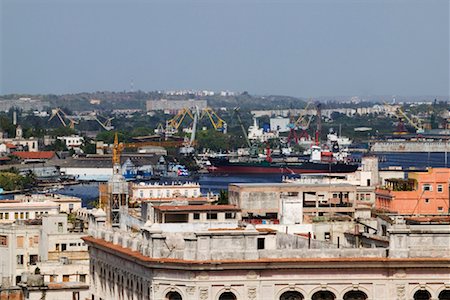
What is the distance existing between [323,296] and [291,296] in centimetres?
62

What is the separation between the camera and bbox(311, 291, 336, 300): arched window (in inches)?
1366

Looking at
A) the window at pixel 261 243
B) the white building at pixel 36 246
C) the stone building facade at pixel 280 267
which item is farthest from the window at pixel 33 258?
the window at pixel 261 243

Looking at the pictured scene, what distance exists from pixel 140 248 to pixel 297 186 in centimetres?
3161

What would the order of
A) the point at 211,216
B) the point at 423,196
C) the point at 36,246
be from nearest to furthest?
1. the point at 211,216
2. the point at 36,246
3. the point at 423,196

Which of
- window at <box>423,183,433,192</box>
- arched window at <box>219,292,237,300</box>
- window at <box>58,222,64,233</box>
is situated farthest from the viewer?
window at <box>423,183,433,192</box>

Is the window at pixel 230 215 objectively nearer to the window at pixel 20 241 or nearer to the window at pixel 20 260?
the window at pixel 20 260

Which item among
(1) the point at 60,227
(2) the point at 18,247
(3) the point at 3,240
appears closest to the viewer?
(2) the point at 18,247

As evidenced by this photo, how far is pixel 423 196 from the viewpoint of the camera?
64.7m

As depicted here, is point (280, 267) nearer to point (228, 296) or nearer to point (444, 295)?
point (228, 296)

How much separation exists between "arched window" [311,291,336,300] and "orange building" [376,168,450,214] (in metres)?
28.0

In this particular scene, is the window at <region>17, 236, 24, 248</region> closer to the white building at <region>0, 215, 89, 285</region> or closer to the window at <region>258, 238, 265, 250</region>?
the white building at <region>0, 215, 89, 285</region>

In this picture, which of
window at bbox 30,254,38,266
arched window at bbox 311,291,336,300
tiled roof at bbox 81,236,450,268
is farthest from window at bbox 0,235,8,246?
arched window at bbox 311,291,336,300

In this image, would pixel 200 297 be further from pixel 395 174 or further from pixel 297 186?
pixel 395 174

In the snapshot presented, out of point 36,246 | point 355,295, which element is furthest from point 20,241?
point 355,295
